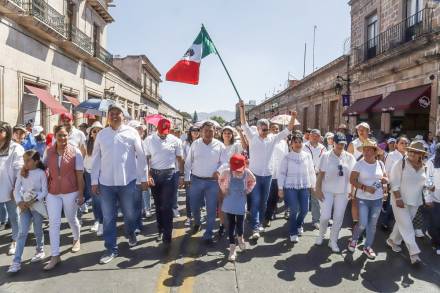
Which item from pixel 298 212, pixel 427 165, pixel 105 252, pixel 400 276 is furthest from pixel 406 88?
pixel 105 252

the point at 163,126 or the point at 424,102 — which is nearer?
the point at 163,126

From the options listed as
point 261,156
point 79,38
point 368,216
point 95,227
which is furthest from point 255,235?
point 79,38

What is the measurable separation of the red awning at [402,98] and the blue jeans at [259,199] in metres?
8.65

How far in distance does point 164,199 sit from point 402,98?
1130 cm

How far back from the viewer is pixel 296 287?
13.1 feet

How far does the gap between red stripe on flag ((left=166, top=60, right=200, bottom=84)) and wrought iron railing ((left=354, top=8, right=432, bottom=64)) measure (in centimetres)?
919

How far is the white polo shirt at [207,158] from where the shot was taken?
17.9 ft

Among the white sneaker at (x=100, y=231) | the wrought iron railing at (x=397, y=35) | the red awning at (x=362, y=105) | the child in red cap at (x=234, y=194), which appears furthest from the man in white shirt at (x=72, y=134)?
the red awning at (x=362, y=105)

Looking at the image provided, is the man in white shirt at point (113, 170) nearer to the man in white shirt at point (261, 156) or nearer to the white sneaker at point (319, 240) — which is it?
the man in white shirt at point (261, 156)

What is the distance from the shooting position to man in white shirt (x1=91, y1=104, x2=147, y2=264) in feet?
15.6

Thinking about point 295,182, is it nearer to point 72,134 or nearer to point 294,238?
point 294,238

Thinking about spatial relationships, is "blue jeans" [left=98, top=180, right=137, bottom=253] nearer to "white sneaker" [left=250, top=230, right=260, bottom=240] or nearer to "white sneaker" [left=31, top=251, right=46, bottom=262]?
"white sneaker" [left=31, top=251, right=46, bottom=262]

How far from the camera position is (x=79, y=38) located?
18062mm

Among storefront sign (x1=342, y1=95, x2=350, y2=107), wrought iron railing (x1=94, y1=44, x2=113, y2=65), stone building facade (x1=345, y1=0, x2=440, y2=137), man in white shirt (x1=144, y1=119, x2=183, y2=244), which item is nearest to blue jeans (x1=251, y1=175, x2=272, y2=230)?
man in white shirt (x1=144, y1=119, x2=183, y2=244)
